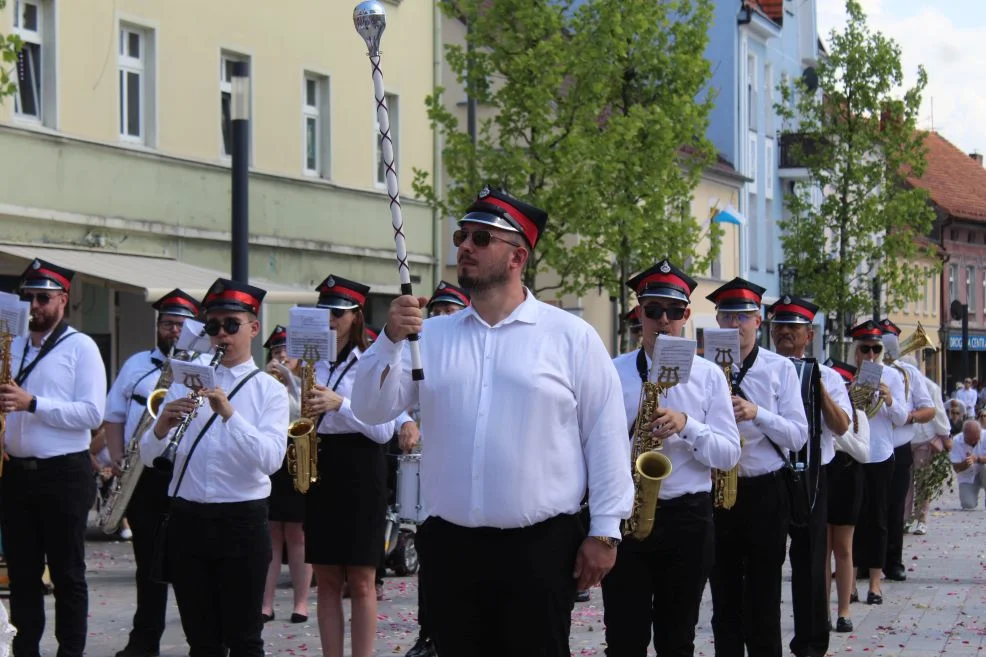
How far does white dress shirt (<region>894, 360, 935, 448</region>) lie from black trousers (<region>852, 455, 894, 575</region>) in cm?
106

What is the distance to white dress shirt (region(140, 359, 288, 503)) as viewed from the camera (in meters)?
7.75

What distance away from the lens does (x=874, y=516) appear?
13.3m

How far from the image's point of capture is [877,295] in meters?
41.0

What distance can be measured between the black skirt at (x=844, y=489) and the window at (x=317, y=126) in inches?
653

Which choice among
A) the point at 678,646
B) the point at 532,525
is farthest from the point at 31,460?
the point at 532,525

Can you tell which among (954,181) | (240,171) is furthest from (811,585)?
(954,181)

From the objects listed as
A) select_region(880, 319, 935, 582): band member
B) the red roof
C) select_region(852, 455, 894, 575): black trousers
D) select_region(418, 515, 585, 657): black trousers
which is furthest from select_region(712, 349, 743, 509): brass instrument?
the red roof

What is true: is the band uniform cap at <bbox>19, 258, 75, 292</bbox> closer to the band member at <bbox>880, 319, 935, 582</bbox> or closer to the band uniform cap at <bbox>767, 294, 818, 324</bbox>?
the band uniform cap at <bbox>767, 294, 818, 324</bbox>

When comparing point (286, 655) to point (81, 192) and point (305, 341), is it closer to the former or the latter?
point (305, 341)

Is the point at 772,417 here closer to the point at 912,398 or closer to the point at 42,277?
the point at 42,277

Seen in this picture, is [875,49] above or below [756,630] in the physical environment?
above

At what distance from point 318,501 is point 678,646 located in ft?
7.94

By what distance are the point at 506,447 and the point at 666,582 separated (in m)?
2.37

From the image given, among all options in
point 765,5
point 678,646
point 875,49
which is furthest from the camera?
point 765,5
